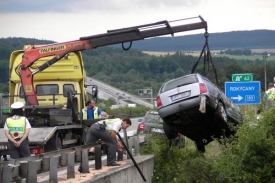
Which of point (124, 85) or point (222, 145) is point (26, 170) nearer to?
point (222, 145)

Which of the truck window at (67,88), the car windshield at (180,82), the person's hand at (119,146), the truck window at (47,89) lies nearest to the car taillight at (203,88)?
the car windshield at (180,82)

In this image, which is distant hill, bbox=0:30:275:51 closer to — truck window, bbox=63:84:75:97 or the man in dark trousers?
truck window, bbox=63:84:75:97

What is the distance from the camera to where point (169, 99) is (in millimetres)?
17812

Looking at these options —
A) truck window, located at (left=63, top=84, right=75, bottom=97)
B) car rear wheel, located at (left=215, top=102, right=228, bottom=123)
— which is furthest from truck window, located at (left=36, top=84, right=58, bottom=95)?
car rear wheel, located at (left=215, top=102, right=228, bottom=123)

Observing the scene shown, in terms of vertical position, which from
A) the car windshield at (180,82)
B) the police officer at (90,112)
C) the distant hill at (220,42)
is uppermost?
the distant hill at (220,42)

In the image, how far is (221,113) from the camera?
17.7 m

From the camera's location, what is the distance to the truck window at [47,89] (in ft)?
80.5

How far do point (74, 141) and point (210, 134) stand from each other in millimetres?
5772

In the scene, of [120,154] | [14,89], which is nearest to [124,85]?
[14,89]

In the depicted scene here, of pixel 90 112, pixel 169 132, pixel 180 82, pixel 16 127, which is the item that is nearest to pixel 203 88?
pixel 180 82

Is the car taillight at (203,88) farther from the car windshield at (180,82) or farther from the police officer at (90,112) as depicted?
the police officer at (90,112)

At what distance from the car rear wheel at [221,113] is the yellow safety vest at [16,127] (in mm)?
4633

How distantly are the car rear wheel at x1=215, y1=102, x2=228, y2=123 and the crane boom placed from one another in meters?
5.25

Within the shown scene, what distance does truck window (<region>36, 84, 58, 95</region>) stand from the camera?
2453cm
